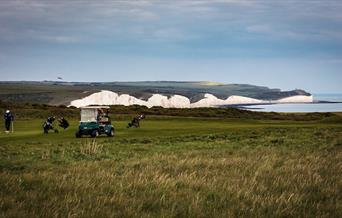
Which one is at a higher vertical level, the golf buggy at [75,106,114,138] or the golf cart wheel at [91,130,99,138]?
the golf buggy at [75,106,114,138]

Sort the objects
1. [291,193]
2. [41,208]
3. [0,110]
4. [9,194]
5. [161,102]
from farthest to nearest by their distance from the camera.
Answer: [161,102] < [0,110] < [291,193] < [9,194] < [41,208]

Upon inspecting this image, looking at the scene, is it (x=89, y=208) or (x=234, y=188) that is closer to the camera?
(x=89, y=208)

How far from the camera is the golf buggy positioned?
144 feet

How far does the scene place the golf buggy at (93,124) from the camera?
1731 inches

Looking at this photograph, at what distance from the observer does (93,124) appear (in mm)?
44812

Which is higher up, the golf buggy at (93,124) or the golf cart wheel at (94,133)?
the golf buggy at (93,124)

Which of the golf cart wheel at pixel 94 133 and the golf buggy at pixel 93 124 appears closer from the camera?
the golf buggy at pixel 93 124

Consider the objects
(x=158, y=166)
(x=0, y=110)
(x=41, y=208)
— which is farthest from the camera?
(x=0, y=110)

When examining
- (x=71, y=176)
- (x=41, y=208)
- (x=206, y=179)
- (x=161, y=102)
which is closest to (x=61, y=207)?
(x=41, y=208)

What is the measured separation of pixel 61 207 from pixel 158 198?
2143 millimetres

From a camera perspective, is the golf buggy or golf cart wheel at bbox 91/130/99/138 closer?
the golf buggy

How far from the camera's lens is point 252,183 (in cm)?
1336

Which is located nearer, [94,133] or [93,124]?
[93,124]

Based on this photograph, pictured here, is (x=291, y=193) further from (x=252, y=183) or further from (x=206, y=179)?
(x=206, y=179)
